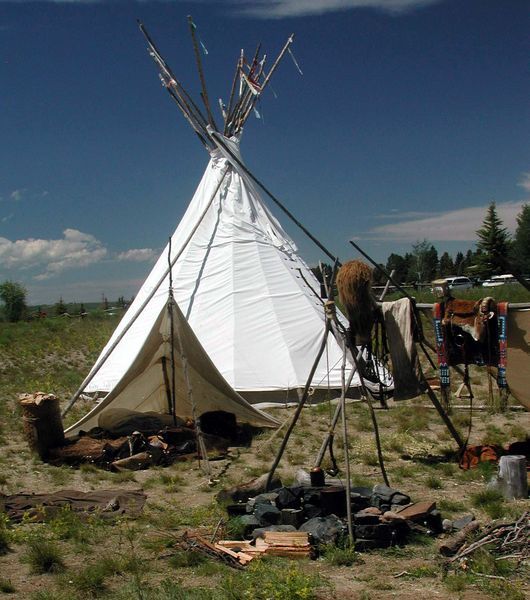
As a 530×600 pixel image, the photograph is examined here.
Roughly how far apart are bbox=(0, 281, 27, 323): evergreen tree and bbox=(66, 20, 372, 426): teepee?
1716 cm

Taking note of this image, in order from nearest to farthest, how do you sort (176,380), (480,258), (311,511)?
(311,511)
(176,380)
(480,258)

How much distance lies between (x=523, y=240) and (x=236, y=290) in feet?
127

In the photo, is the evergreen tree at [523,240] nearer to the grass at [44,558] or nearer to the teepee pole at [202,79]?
the teepee pole at [202,79]

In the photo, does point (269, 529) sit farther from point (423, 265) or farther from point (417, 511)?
point (423, 265)

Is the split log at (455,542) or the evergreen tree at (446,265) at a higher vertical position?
the evergreen tree at (446,265)

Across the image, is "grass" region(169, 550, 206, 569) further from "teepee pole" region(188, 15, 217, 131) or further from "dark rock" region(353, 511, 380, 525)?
"teepee pole" region(188, 15, 217, 131)

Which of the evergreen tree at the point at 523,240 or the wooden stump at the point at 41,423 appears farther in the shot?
the evergreen tree at the point at 523,240

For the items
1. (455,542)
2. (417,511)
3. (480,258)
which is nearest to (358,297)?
(417,511)

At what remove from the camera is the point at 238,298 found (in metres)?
10.5

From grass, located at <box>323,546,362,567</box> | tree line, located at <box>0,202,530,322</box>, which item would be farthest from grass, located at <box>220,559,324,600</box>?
tree line, located at <box>0,202,530,322</box>

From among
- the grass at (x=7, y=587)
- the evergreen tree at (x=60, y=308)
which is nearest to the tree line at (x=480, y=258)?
the evergreen tree at (x=60, y=308)

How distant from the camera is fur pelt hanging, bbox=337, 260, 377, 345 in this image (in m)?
6.01

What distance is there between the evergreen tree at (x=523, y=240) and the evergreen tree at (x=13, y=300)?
29754 mm

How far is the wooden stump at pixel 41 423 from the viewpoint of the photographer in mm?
7395
